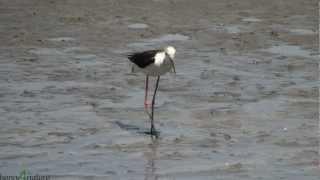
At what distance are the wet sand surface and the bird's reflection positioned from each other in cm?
2

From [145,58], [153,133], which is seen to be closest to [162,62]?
[145,58]

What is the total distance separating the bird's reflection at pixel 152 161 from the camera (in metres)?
8.70

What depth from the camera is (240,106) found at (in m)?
11.4

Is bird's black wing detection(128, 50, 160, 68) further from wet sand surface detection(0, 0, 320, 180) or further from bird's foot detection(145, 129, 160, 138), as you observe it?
bird's foot detection(145, 129, 160, 138)

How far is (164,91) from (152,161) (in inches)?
120

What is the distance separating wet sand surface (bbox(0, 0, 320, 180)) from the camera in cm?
Result: 917

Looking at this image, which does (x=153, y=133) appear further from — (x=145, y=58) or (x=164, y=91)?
(x=164, y=91)

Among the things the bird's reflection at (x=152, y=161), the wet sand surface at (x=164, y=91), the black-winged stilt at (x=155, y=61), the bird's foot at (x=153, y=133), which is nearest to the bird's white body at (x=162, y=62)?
the black-winged stilt at (x=155, y=61)

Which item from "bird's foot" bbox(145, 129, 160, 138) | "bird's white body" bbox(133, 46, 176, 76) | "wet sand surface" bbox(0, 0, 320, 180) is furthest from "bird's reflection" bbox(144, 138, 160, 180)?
"bird's white body" bbox(133, 46, 176, 76)

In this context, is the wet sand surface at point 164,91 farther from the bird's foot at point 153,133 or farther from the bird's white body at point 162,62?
the bird's white body at point 162,62

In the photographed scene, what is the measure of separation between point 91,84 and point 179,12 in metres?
5.52

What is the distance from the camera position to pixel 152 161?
30.2 feet

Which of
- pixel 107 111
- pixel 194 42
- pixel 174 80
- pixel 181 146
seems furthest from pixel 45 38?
pixel 181 146

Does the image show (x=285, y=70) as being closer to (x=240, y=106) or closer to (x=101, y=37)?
(x=240, y=106)
